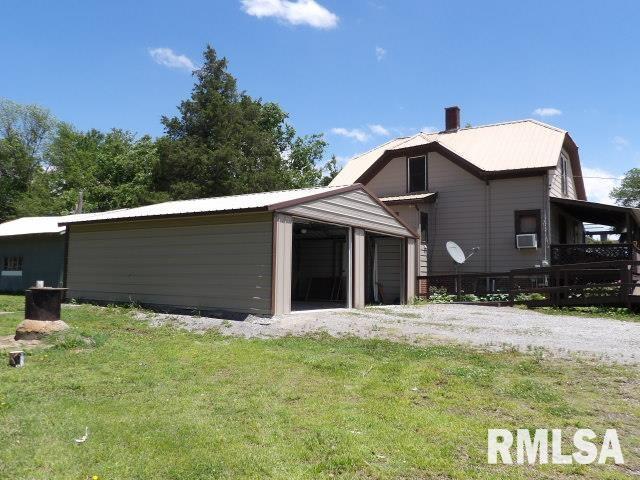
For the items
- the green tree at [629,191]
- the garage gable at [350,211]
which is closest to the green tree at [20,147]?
the garage gable at [350,211]

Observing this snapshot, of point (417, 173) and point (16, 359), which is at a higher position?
point (417, 173)

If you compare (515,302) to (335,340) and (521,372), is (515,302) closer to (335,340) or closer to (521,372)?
(335,340)

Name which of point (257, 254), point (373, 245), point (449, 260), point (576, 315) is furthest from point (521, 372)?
point (449, 260)

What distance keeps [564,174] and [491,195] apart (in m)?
4.36

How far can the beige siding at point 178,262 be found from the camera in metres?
12.0

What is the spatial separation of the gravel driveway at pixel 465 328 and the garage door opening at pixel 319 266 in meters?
6.13

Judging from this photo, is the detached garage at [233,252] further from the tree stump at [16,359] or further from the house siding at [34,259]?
the tree stump at [16,359]

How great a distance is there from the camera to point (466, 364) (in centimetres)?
713

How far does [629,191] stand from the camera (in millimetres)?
63500

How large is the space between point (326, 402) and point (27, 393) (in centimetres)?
316

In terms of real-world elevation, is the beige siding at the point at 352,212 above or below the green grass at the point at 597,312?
above

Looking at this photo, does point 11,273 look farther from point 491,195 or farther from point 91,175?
point 91,175

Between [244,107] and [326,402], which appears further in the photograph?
[244,107]

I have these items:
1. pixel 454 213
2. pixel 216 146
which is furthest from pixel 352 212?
pixel 216 146
